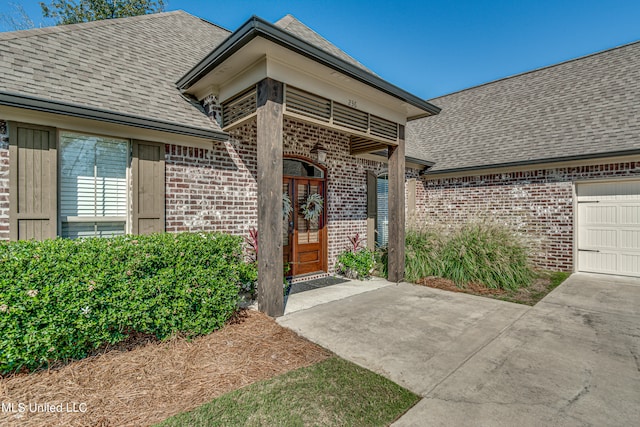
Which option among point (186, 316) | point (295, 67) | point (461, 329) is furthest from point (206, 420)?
point (295, 67)

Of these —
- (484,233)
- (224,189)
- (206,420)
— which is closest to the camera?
(206,420)

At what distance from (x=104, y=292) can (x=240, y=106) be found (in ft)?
10.3

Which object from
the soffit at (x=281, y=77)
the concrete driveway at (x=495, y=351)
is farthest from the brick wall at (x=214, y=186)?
the concrete driveway at (x=495, y=351)

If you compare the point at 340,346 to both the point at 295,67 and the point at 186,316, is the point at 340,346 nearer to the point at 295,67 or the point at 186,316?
the point at 186,316

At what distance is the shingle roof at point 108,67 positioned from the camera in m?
3.79

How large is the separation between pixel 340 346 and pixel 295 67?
12.2 ft

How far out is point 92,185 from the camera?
13.5 feet

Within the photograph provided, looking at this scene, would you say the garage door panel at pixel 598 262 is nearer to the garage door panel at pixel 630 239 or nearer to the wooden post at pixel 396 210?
the garage door panel at pixel 630 239

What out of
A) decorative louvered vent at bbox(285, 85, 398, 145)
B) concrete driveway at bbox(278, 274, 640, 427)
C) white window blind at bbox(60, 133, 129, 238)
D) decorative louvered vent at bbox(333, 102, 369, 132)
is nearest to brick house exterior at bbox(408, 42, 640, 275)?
concrete driveway at bbox(278, 274, 640, 427)

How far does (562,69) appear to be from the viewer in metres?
10.0

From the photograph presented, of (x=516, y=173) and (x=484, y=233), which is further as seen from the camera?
(x=516, y=173)

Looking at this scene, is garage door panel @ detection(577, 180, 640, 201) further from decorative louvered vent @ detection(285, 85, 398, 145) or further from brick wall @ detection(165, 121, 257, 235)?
brick wall @ detection(165, 121, 257, 235)

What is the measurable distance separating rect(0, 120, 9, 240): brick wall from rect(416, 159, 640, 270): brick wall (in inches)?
290

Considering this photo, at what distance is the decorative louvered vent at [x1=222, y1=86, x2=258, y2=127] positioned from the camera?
4.53 metres
